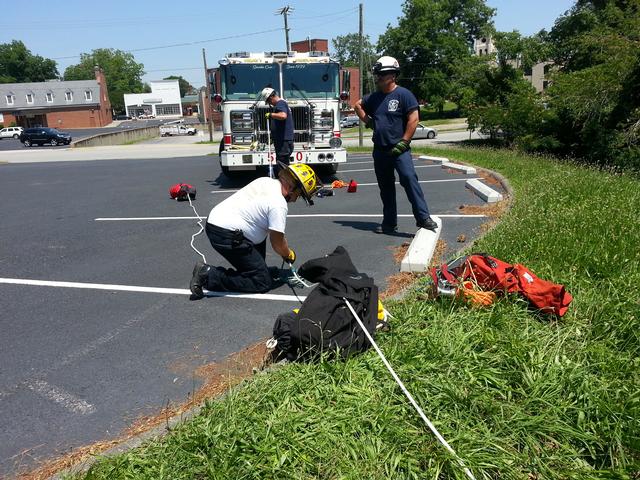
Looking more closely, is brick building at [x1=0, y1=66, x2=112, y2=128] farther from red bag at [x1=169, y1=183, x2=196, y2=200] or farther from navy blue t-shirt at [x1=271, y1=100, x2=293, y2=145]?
navy blue t-shirt at [x1=271, y1=100, x2=293, y2=145]

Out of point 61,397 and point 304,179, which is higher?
point 304,179

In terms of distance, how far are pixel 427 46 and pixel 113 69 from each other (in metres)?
104

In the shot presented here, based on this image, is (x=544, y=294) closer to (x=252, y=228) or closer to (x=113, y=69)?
(x=252, y=228)

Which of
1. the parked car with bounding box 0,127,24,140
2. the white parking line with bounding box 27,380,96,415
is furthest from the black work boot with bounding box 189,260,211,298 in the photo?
the parked car with bounding box 0,127,24,140

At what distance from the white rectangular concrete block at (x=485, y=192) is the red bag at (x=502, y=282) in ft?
15.0

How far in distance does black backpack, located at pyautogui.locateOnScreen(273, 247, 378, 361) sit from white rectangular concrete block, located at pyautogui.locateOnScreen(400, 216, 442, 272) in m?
1.52

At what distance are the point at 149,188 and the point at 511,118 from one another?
580 inches

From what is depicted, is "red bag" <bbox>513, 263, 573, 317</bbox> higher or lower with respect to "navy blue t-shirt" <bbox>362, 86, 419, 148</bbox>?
lower

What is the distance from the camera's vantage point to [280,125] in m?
10.1

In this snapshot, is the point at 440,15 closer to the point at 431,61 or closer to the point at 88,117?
the point at 431,61

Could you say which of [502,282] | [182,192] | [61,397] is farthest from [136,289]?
[182,192]

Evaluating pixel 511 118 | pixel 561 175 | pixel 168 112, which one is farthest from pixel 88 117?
pixel 561 175

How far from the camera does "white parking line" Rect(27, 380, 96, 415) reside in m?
3.12

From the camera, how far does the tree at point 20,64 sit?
116m
